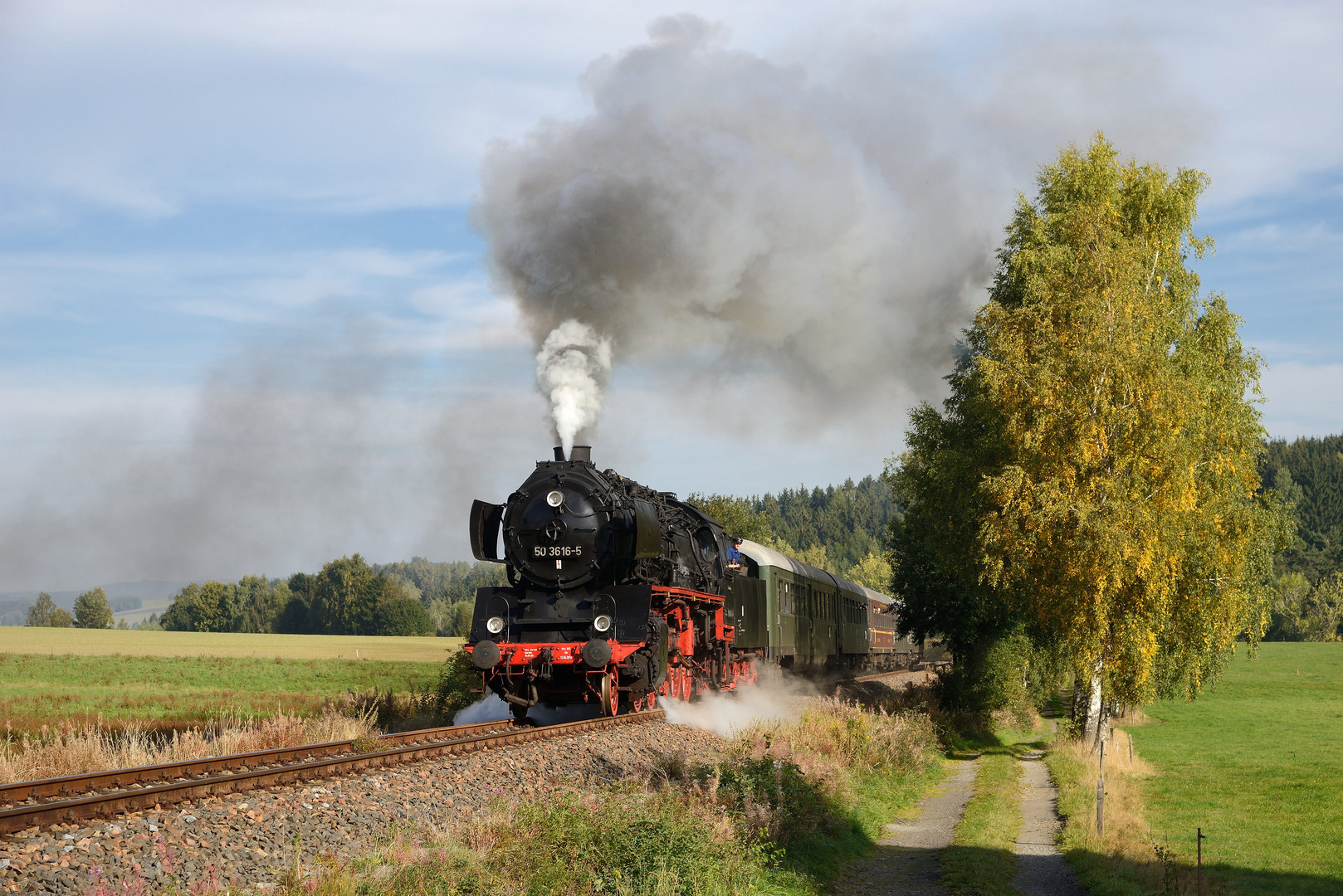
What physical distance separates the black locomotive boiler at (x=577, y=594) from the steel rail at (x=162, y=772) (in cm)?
293

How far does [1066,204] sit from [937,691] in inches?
488

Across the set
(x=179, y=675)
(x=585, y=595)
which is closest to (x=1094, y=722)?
(x=585, y=595)

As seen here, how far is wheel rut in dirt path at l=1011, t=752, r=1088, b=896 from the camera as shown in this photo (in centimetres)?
1095

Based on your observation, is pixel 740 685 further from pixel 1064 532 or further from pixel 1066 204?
pixel 1066 204

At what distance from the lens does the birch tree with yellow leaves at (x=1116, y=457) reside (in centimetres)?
1827

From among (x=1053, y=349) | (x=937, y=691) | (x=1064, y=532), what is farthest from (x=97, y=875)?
(x=937, y=691)

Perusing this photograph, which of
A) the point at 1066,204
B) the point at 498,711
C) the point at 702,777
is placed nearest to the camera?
the point at 702,777

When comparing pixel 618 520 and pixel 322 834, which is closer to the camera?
pixel 322 834

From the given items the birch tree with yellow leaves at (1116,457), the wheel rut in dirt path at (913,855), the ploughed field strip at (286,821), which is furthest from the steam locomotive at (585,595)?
the birch tree with yellow leaves at (1116,457)

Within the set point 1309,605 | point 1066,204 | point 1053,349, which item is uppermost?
point 1066,204

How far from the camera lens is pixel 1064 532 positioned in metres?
18.5

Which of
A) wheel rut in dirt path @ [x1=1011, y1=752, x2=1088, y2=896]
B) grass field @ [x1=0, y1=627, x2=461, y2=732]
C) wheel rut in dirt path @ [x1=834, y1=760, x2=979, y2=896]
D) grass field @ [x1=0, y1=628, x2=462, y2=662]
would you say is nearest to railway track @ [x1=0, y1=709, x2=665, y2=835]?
wheel rut in dirt path @ [x1=834, y1=760, x2=979, y2=896]

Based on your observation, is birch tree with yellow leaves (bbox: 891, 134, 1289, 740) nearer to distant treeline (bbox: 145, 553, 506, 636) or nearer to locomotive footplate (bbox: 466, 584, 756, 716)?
locomotive footplate (bbox: 466, 584, 756, 716)

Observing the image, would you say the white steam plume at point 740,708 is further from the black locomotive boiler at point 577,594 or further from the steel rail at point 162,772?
the steel rail at point 162,772
